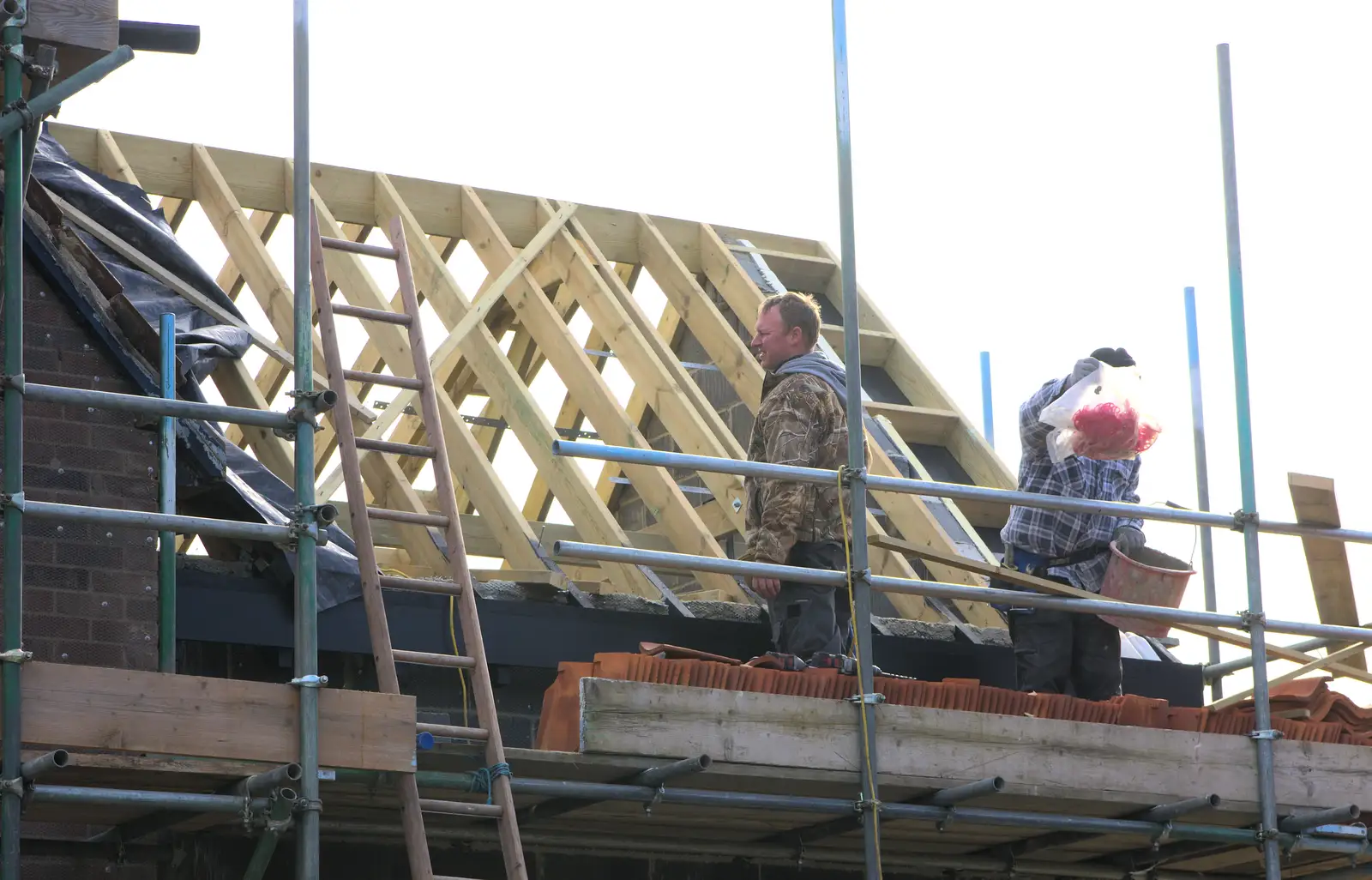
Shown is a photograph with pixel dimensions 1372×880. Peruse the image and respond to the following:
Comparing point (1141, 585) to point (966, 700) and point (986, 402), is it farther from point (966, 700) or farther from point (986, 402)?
point (986, 402)

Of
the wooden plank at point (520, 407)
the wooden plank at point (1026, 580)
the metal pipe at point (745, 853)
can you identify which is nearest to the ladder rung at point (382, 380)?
the metal pipe at point (745, 853)

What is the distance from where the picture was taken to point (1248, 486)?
8281 mm

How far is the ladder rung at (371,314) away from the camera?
7590 mm

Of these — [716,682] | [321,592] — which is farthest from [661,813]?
[321,592]

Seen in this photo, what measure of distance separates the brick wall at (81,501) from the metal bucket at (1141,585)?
147 inches

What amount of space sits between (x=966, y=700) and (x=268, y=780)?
9.08 feet

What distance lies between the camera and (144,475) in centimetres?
761

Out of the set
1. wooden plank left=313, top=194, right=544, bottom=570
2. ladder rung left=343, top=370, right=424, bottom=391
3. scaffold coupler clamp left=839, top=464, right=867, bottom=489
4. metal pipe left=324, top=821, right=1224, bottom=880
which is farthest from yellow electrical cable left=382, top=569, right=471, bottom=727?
scaffold coupler clamp left=839, top=464, right=867, bottom=489

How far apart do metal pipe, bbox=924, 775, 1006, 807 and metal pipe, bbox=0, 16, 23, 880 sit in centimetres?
326

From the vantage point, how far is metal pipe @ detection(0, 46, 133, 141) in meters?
5.90

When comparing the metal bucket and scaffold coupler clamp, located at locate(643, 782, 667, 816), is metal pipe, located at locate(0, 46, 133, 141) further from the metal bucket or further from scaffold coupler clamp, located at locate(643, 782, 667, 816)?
the metal bucket

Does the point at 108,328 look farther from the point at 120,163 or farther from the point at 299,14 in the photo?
the point at 120,163

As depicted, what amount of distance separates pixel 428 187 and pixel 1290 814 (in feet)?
20.9

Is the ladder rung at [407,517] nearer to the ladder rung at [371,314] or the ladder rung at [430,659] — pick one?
the ladder rung at [430,659]
